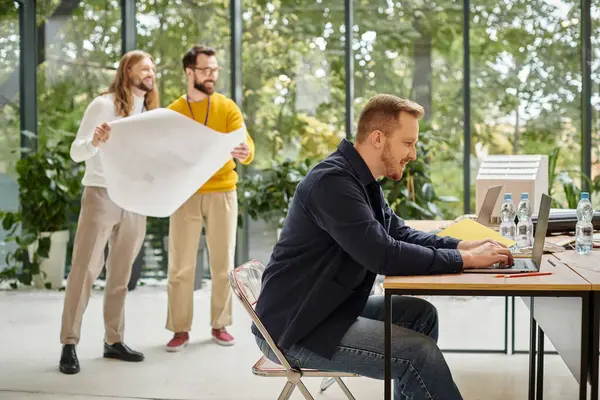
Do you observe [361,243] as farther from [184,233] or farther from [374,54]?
[374,54]

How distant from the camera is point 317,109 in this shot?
275 inches

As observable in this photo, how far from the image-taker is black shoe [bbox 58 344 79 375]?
420cm

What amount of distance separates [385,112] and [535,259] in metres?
0.69

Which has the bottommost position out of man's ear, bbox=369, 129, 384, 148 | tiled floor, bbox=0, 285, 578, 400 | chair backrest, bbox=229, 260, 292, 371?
tiled floor, bbox=0, 285, 578, 400

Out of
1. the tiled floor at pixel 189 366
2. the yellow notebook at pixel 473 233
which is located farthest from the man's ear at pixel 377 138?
the tiled floor at pixel 189 366

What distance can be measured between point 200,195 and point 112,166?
1.90 feet

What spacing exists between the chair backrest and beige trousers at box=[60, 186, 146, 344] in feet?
4.63

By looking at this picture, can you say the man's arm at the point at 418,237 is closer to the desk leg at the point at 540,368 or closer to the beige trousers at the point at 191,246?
the desk leg at the point at 540,368

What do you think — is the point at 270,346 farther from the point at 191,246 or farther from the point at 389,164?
the point at 191,246

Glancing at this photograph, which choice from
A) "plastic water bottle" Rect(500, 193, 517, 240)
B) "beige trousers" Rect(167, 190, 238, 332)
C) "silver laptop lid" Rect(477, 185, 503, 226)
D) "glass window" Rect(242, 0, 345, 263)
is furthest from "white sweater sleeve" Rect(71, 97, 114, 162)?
"glass window" Rect(242, 0, 345, 263)

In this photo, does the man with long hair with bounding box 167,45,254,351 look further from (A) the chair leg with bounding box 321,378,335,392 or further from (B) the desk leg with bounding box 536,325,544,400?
(B) the desk leg with bounding box 536,325,544,400

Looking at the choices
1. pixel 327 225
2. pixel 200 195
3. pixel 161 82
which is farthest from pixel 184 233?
pixel 161 82

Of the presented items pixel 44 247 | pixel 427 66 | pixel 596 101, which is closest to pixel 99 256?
pixel 44 247

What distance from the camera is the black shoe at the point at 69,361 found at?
420 centimetres
